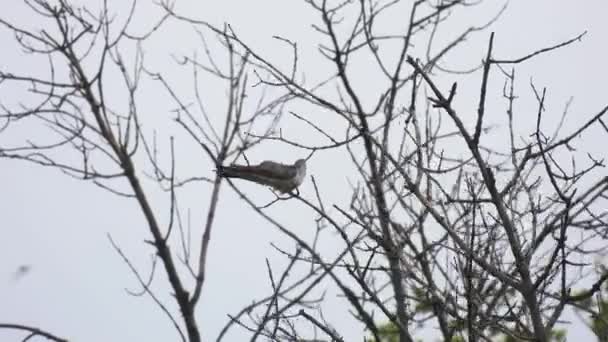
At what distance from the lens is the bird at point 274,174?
593cm

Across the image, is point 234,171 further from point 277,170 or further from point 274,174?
point 277,170

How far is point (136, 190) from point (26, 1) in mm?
1458

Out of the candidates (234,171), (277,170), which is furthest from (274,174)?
(234,171)

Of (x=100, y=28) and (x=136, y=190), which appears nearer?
(x=136, y=190)

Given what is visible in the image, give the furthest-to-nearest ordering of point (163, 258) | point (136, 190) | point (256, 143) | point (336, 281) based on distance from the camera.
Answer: point (256, 143) < point (136, 190) < point (163, 258) < point (336, 281)

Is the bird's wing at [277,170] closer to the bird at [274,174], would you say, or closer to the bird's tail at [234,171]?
the bird at [274,174]

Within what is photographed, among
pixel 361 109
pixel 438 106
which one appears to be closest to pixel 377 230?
pixel 361 109

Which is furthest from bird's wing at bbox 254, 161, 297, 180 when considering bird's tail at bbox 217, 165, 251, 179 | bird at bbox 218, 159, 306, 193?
bird's tail at bbox 217, 165, 251, 179

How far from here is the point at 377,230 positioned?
4.34 m

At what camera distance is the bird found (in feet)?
19.5

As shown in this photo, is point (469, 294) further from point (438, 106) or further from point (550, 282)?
point (550, 282)

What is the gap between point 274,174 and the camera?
23.6 feet

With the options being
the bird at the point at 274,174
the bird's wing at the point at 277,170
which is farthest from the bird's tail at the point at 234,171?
the bird's wing at the point at 277,170

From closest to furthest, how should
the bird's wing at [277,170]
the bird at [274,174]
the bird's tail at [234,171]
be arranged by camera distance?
the bird's tail at [234,171] < the bird at [274,174] < the bird's wing at [277,170]
